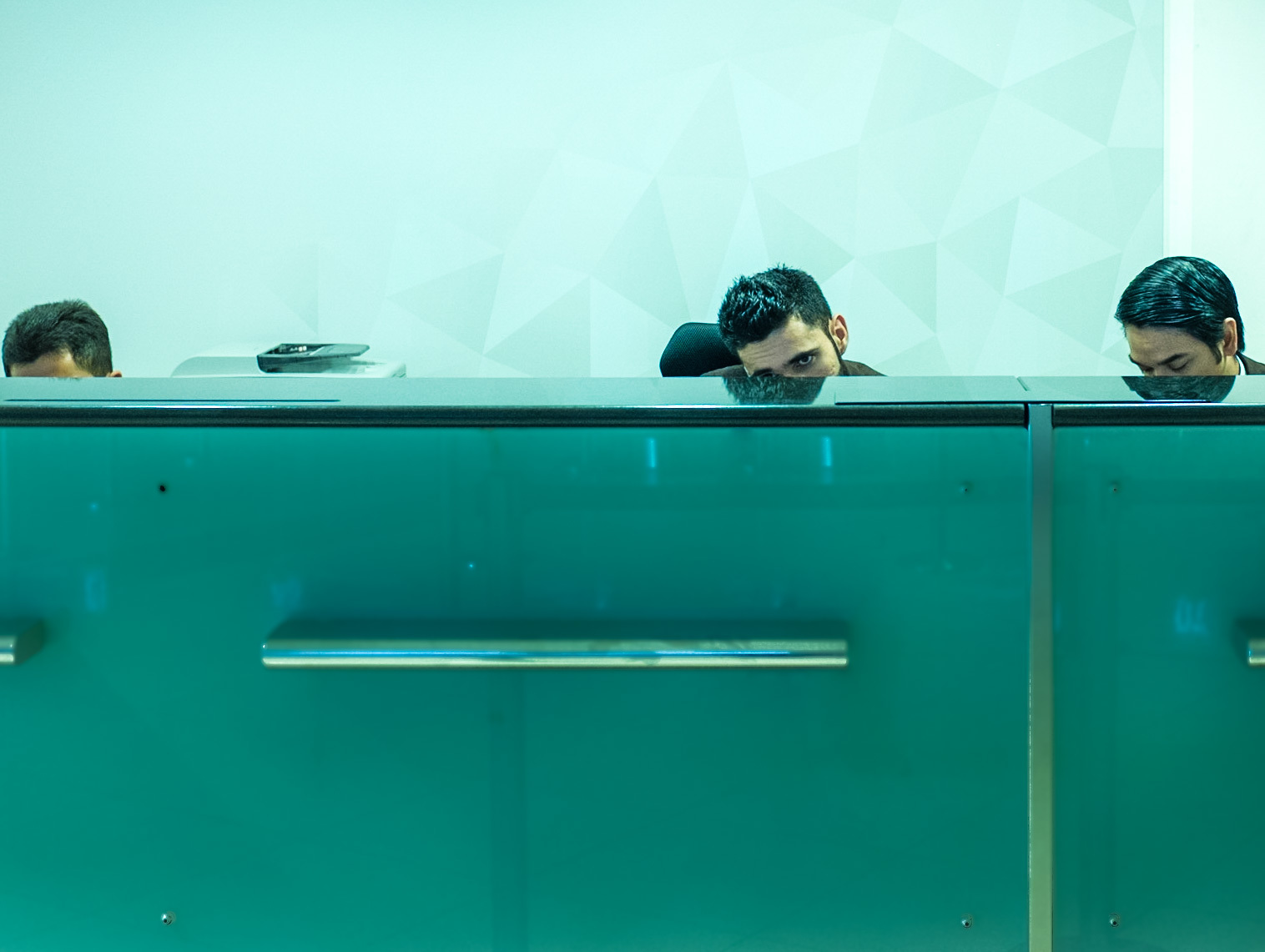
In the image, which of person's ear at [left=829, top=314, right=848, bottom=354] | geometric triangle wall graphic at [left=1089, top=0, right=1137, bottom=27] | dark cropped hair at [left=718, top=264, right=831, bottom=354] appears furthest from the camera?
geometric triangle wall graphic at [left=1089, top=0, right=1137, bottom=27]

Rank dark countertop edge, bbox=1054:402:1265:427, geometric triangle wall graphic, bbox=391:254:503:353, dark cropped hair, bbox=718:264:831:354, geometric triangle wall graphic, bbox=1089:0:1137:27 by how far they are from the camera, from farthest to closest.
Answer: geometric triangle wall graphic, bbox=391:254:503:353
geometric triangle wall graphic, bbox=1089:0:1137:27
dark cropped hair, bbox=718:264:831:354
dark countertop edge, bbox=1054:402:1265:427

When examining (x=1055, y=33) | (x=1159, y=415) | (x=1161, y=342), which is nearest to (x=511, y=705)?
(x=1159, y=415)

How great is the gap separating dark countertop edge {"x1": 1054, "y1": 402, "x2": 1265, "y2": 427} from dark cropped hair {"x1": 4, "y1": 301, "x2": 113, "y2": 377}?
98.4 inches

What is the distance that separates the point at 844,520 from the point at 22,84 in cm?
399

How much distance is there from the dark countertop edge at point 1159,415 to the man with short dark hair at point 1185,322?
1.59 metres

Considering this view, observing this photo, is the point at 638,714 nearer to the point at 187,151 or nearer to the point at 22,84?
the point at 187,151

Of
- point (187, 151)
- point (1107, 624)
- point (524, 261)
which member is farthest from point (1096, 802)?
point (187, 151)

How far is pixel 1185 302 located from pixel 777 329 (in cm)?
93

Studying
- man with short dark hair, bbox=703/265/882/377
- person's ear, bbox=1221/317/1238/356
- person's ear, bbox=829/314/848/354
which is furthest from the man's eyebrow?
person's ear, bbox=1221/317/1238/356

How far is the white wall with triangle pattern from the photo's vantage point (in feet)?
11.3

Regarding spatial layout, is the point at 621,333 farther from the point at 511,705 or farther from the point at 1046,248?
the point at 511,705

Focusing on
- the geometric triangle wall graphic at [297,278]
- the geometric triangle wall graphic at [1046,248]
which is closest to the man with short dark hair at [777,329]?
the geometric triangle wall graphic at [1046,248]

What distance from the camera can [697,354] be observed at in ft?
8.41

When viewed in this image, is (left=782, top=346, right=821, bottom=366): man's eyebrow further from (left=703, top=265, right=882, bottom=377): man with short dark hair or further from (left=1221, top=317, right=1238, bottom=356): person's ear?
(left=1221, top=317, right=1238, bottom=356): person's ear
